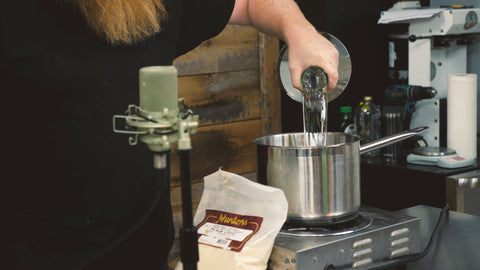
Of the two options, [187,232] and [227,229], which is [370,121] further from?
[187,232]

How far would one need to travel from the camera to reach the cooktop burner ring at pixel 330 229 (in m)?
1.08

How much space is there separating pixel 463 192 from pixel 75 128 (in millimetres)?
1803

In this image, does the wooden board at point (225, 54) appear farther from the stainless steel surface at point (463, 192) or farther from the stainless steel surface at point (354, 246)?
the stainless steel surface at point (354, 246)

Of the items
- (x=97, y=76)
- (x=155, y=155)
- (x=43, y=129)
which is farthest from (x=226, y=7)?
(x=155, y=155)

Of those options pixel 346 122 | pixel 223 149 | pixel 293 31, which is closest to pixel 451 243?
pixel 293 31

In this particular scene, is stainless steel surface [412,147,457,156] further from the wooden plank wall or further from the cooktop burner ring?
the cooktop burner ring

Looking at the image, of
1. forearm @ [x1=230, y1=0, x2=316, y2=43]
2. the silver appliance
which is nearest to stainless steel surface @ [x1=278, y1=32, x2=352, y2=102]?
forearm @ [x1=230, y1=0, x2=316, y2=43]

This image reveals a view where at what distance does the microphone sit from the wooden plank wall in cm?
214

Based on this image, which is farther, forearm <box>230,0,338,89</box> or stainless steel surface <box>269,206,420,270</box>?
forearm <box>230,0,338,89</box>

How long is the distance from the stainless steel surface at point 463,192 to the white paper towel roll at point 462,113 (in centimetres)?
24

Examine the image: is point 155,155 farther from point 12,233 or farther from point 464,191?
point 464,191

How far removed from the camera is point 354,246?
1.06 m

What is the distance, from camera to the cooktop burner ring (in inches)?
42.6

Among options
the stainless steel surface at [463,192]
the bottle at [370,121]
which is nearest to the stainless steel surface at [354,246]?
the stainless steel surface at [463,192]
